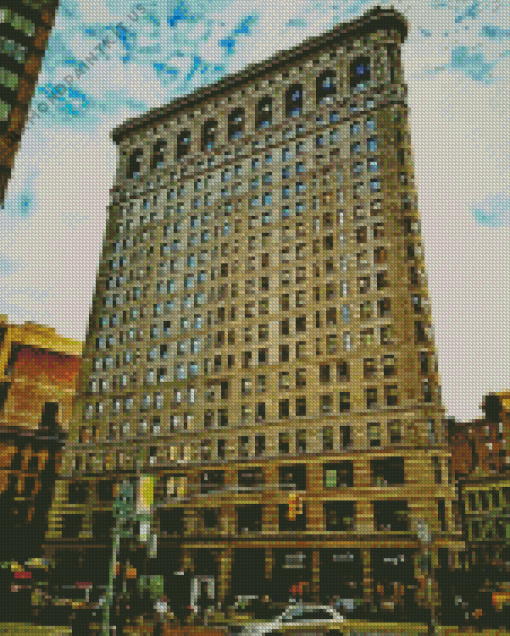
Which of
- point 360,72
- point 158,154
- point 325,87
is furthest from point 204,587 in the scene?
point 360,72

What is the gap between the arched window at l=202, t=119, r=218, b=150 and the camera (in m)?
77.8

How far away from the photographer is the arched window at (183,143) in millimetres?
80000

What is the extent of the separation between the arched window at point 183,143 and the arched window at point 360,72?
25.5 m

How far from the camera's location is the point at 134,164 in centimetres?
8512

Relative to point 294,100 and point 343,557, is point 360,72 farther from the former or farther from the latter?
point 343,557

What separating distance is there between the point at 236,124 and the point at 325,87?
13540 millimetres

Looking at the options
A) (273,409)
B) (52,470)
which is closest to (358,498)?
(273,409)

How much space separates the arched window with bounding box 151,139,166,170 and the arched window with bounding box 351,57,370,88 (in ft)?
98.7

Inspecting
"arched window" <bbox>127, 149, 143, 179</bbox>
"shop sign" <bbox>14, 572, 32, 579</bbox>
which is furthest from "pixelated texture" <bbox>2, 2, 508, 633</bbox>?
"shop sign" <bbox>14, 572, 32, 579</bbox>

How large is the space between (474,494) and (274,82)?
65.6m

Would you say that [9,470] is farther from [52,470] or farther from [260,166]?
[260,166]

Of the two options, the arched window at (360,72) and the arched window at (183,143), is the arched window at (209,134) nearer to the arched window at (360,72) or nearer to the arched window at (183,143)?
the arched window at (183,143)

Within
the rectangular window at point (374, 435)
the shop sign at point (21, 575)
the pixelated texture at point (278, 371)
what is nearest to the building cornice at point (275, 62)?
the pixelated texture at point (278, 371)

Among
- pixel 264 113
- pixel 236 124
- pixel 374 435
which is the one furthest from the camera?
pixel 236 124
